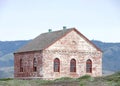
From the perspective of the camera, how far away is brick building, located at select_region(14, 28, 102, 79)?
69831mm

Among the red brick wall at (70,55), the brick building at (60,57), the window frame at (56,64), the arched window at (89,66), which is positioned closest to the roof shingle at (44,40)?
the brick building at (60,57)

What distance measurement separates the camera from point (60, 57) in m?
71.1

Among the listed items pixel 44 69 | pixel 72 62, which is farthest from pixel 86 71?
pixel 44 69

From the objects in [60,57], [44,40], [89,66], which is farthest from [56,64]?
[89,66]

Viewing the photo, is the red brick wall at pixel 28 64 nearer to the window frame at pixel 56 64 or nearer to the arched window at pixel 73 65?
the window frame at pixel 56 64

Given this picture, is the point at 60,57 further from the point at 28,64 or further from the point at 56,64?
the point at 28,64

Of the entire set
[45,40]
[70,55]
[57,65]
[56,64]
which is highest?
[45,40]

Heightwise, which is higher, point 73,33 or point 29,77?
point 73,33

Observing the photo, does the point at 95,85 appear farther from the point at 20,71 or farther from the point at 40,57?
the point at 20,71

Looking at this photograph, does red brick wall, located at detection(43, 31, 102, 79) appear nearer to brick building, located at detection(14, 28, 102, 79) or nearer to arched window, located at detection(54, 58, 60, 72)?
brick building, located at detection(14, 28, 102, 79)

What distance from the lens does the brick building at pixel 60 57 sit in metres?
69.8

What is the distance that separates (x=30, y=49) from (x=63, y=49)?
616 cm

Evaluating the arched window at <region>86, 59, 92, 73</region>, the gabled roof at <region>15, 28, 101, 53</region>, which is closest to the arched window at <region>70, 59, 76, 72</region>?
the arched window at <region>86, 59, 92, 73</region>

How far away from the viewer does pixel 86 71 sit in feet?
242
